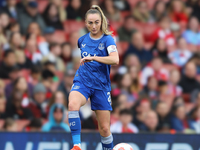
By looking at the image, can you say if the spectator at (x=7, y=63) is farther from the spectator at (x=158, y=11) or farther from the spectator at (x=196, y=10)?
the spectator at (x=196, y=10)

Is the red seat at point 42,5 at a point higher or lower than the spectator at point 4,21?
higher

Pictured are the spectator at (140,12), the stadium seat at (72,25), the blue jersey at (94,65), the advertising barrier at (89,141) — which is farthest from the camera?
the spectator at (140,12)

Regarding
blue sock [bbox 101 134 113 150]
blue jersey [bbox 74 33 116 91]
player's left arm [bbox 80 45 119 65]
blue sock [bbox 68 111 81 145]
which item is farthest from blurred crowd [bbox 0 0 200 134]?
player's left arm [bbox 80 45 119 65]

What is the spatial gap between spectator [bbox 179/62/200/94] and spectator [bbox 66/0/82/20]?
11.9 feet

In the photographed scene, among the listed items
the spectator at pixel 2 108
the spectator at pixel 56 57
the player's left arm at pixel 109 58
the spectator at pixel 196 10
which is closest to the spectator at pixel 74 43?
the spectator at pixel 56 57

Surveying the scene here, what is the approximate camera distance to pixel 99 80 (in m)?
7.39

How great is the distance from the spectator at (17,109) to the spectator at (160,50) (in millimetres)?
4839

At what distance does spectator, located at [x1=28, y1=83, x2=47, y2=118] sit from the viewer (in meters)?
10.9

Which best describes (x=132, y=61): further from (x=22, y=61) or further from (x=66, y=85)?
(x=22, y=61)

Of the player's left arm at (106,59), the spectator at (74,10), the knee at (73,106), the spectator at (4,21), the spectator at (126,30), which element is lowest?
the knee at (73,106)

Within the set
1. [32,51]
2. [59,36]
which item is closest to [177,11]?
[59,36]

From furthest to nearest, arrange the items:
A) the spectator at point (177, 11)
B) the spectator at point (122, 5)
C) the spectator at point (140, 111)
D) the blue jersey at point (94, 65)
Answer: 1. the spectator at point (177, 11)
2. the spectator at point (122, 5)
3. the spectator at point (140, 111)
4. the blue jersey at point (94, 65)

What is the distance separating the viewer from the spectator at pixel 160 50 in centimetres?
1399

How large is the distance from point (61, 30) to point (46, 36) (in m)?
0.67
